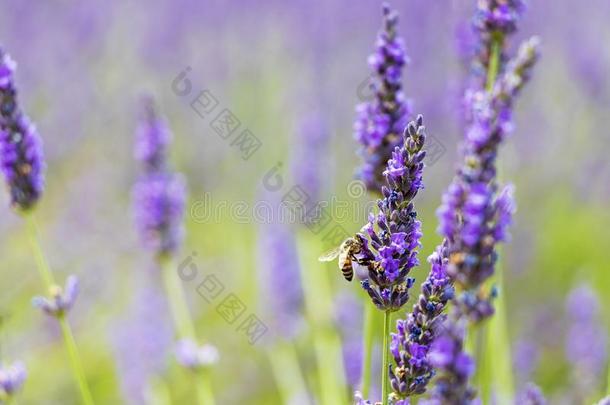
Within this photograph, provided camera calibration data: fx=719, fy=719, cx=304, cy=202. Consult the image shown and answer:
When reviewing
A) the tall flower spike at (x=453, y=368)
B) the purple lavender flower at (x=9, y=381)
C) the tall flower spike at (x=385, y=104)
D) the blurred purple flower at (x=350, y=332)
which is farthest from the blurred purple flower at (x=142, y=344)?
the tall flower spike at (x=453, y=368)

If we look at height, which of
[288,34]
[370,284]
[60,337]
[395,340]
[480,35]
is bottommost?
[395,340]

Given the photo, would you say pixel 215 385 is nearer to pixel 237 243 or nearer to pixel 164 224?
pixel 237 243

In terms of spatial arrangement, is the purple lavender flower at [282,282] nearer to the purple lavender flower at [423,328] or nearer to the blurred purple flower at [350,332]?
the blurred purple flower at [350,332]

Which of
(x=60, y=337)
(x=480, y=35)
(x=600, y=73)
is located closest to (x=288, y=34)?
(x=600, y=73)

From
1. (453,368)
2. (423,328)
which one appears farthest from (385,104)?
(453,368)

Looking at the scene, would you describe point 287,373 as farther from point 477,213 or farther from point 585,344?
point 477,213

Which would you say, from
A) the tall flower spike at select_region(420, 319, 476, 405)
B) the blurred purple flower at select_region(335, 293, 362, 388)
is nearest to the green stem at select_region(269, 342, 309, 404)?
the blurred purple flower at select_region(335, 293, 362, 388)
